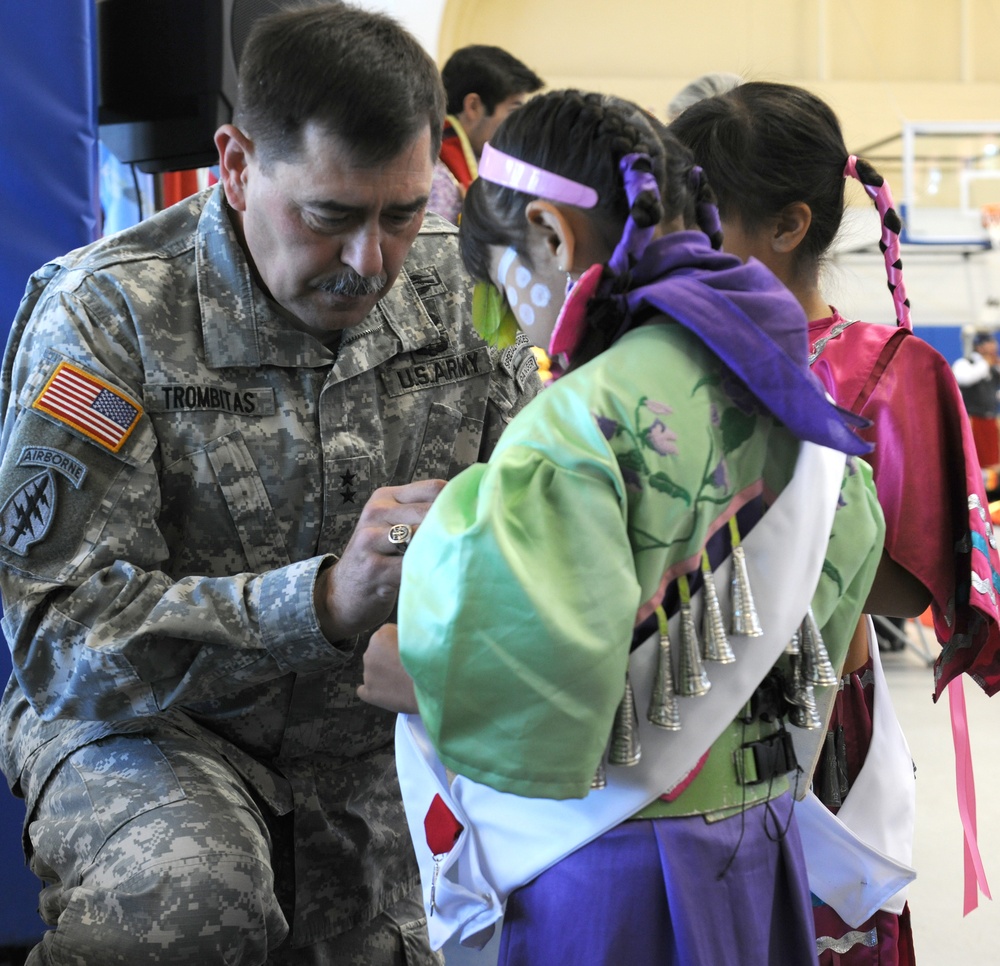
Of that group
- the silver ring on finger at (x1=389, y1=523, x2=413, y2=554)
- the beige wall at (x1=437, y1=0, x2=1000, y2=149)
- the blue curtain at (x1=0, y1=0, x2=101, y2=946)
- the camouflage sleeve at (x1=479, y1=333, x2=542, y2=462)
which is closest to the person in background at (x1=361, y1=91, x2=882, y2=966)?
the silver ring on finger at (x1=389, y1=523, x2=413, y2=554)

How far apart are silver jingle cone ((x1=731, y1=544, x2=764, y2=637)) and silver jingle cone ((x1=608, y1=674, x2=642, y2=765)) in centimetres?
11

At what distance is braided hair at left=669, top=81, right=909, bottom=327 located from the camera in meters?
1.48

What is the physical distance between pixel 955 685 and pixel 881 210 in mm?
614

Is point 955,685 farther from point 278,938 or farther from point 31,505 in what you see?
point 31,505

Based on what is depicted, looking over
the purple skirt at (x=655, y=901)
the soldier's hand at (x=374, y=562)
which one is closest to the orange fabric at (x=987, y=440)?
the soldier's hand at (x=374, y=562)

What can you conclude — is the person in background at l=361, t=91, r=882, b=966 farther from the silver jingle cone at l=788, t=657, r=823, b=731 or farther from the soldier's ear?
the soldier's ear

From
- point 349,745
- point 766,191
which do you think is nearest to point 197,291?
point 349,745

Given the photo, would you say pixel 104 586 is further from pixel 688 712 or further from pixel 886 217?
pixel 886 217

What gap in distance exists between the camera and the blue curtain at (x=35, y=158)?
203 centimetres

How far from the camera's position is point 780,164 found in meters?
1.48

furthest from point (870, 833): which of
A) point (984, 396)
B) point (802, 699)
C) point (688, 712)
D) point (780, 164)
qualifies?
point (984, 396)

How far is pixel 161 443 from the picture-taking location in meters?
1.60

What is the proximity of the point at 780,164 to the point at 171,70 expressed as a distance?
1.50m

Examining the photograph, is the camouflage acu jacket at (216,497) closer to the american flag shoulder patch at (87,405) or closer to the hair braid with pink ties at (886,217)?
the american flag shoulder patch at (87,405)
